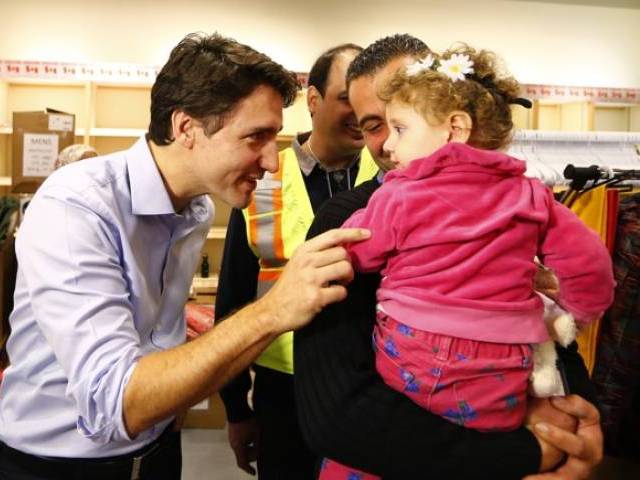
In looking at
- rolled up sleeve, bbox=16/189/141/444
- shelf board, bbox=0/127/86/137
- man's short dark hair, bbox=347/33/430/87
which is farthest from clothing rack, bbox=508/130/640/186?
shelf board, bbox=0/127/86/137

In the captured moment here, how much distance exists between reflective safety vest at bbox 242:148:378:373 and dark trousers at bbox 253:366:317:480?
0.07 m

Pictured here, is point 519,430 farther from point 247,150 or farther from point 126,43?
point 126,43

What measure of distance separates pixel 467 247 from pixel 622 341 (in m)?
1.30

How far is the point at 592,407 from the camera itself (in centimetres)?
98

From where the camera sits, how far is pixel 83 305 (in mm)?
1045

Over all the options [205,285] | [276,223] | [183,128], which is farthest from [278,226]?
[205,285]

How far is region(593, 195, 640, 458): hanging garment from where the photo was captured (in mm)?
1888

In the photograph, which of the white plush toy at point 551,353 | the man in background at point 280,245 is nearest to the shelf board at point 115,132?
the man in background at point 280,245

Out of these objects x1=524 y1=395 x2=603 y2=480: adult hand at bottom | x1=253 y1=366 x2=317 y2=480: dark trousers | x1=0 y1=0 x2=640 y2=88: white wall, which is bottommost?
x1=253 y1=366 x2=317 y2=480: dark trousers

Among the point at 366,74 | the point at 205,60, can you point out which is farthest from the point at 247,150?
the point at 366,74

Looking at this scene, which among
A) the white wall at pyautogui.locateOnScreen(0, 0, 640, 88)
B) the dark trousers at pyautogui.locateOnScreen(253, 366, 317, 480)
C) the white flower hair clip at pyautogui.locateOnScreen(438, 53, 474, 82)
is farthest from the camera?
the white wall at pyautogui.locateOnScreen(0, 0, 640, 88)

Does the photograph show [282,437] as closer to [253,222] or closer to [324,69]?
[253,222]

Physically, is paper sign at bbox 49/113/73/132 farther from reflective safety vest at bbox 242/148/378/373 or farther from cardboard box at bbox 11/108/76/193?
reflective safety vest at bbox 242/148/378/373

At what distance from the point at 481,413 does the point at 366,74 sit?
2.89 ft
